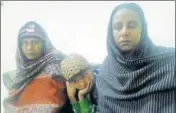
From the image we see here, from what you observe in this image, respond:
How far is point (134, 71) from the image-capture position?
1451mm

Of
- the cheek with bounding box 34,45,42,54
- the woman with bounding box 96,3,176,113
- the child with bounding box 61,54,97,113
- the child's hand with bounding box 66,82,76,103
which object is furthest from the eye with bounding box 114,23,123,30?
the cheek with bounding box 34,45,42,54

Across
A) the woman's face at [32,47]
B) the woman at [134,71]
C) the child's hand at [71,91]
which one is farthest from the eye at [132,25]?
the woman's face at [32,47]

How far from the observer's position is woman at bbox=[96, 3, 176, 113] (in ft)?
4.50

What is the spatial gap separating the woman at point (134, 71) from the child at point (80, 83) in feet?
0.20

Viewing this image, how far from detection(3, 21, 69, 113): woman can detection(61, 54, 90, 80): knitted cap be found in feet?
0.55

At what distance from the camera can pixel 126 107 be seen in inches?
57.0

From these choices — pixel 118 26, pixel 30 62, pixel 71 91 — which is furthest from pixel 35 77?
pixel 118 26

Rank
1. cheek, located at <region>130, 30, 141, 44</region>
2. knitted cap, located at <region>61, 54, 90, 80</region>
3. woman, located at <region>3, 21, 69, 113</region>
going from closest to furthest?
cheek, located at <region>130, 30, 141, 44</region>
knitted cap, located at <region>61, 54, 90, 80</region>
woman, located at <region>3, 21, 69, 113</region>

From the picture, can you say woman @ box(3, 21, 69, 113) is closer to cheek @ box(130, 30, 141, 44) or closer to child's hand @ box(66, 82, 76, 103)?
child's hand @ box(66, 82, 76, 103)

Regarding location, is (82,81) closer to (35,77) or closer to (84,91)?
(84,91)

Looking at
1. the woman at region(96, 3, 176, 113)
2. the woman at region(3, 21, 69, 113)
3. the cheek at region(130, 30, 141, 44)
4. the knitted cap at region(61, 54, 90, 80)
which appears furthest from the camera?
the woman at region(3, 21, 69, 113)

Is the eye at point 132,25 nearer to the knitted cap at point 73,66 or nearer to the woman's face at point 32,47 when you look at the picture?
the knitted cap at point 73,66

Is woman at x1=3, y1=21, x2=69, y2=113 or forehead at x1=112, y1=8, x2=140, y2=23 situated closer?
forehead at x1=112, y1=8, x2=140, y2=23

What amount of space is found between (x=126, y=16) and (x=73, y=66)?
0.36 metres
